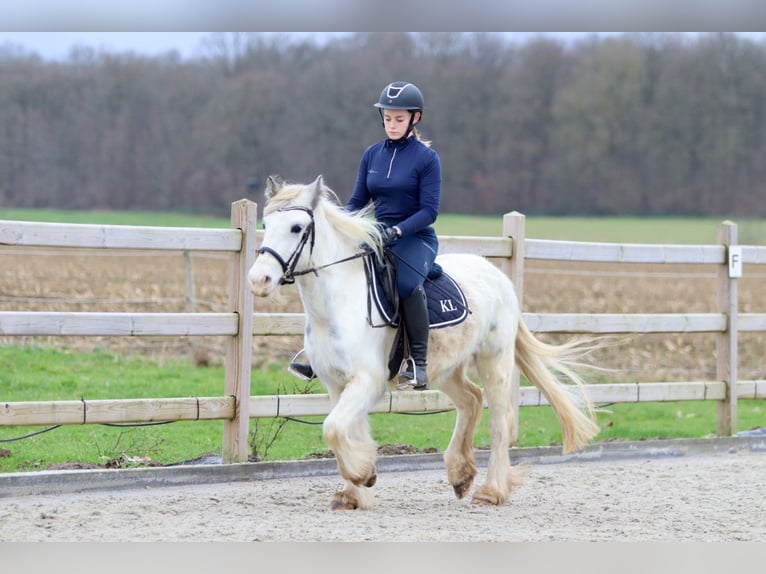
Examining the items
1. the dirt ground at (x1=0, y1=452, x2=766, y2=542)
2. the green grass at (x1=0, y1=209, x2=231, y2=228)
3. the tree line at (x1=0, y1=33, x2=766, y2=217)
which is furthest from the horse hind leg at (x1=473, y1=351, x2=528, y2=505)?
the tree line at (x1=0, y1=33, x2=766, y2=217)

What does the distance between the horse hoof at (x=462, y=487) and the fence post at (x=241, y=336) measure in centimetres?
152

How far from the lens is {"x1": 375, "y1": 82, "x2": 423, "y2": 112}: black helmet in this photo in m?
5.56

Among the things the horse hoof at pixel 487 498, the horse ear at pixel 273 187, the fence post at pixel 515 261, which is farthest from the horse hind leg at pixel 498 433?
the horse ear at pixel 273 187

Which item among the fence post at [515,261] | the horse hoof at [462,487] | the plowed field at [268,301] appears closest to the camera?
the horse hoof at [462,487]

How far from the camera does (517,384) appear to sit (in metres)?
7.79

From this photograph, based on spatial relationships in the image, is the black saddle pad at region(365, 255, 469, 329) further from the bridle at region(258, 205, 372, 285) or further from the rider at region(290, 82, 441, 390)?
the bridle at region(258, 205, 372, 285)

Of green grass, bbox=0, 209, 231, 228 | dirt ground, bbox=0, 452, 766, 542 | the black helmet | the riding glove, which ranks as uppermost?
green grass, bbox=0, 209, 231, 228

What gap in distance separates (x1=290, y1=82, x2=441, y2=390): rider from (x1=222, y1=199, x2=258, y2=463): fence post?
915mm

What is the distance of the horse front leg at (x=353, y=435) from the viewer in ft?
17.3

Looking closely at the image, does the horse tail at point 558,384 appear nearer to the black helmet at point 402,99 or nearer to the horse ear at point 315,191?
the black helmet at point 402,99

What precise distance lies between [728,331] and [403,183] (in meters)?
4.43

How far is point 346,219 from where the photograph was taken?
5551mm

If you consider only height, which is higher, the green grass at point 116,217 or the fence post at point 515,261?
the green grass at point 116,217

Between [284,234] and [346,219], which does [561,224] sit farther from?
[284,234]
